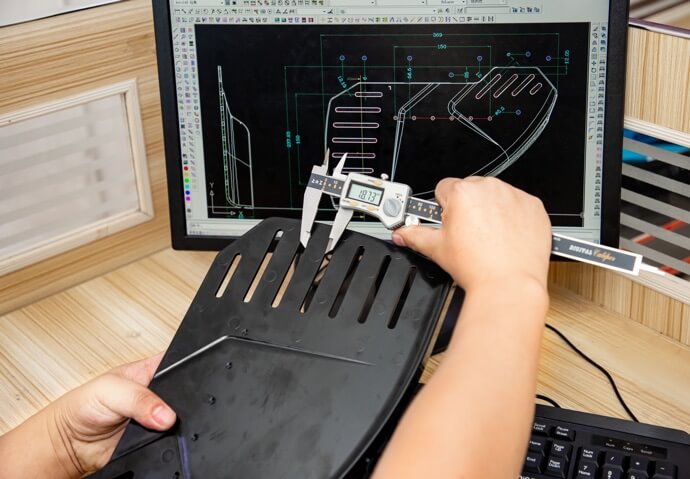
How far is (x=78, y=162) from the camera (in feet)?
3.40

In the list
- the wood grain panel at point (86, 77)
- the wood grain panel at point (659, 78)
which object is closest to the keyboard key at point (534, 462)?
the wood grain panel at point (659, 78)

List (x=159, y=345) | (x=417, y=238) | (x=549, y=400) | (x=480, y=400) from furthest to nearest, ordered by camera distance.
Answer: (x=159, y=345) < (x=549, y=400) < (x=417, y=238) < (x=480, y=400)

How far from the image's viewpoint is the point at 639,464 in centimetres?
72

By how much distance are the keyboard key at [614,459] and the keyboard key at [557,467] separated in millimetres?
34

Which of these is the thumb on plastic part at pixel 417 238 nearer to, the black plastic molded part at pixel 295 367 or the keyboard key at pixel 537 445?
the black plastic molded part at pixel 295 367

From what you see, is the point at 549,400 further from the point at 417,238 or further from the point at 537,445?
the point at 417,238

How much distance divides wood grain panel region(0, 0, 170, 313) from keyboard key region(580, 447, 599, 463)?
0.63m

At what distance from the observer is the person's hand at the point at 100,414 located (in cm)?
65

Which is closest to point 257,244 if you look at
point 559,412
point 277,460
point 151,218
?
point 277,460

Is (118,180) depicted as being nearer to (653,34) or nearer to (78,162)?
(78,162)

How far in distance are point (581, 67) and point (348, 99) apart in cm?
24

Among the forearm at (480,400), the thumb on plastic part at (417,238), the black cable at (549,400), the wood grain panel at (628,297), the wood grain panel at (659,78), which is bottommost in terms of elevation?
the black cable at (549,400)

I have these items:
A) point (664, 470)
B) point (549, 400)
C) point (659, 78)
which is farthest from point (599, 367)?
point (659, 78)

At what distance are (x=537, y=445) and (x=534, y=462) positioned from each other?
0.02 meters
